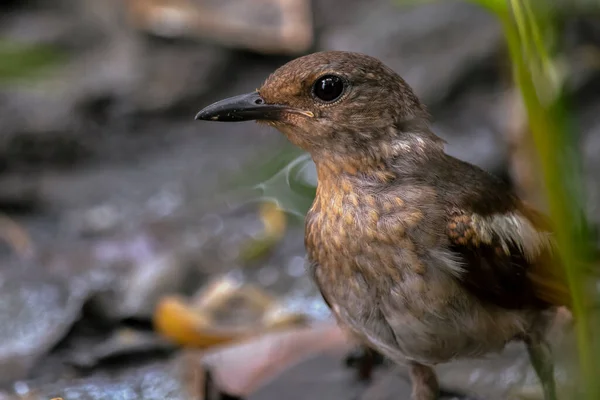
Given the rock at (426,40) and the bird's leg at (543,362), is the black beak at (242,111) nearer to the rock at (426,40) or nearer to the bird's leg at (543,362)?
the bird's leg at (543,362)

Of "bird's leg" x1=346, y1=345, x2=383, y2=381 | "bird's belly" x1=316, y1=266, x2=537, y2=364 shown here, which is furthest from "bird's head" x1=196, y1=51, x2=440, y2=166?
"bird's leg" x1=346, y1=345, x2=383, y2=381

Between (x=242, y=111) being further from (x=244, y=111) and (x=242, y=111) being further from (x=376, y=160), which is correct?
(x=376, y=160)

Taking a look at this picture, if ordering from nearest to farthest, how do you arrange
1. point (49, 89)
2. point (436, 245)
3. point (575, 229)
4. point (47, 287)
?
Answer: point (575, 229), point (436, 245), point (47, 287), point (49, 89)

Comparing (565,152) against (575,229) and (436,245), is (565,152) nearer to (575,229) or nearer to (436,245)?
(575,229)

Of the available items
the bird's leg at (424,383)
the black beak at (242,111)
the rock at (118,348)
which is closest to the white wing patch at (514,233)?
the bird's leg at (424,383)

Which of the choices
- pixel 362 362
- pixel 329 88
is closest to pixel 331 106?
pixel 329 88

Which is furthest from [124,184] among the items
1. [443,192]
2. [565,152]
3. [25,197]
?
[565,152]

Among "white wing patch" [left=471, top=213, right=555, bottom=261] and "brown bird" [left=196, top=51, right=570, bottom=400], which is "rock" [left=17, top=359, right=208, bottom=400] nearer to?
"brown bird" [left=196, top=51, right=570, bottom=400]

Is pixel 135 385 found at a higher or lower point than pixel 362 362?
higher
